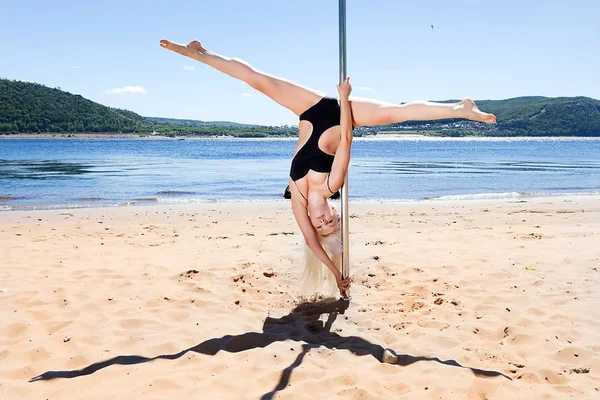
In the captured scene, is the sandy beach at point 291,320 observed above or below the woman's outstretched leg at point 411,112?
below

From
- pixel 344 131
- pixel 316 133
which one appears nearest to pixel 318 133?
pixel 316 133

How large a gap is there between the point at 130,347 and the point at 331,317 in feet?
5.66

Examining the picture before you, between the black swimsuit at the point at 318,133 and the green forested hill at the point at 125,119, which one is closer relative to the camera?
the black swimsuit at the point at 318,133

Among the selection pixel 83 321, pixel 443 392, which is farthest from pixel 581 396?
pixel 83 321

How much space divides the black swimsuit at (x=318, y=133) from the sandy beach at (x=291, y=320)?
4.39 ft

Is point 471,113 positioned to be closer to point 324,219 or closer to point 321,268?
point 324,219

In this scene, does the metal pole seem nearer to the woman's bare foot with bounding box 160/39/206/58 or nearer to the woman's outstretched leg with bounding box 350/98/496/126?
the woman's outstretched leg with bounding box 350/98/496/126

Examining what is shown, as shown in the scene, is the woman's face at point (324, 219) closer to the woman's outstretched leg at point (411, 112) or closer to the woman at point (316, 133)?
the woman at point (316, 133)

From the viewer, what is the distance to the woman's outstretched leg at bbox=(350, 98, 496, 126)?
372 cm

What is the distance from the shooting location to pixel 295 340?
392cm

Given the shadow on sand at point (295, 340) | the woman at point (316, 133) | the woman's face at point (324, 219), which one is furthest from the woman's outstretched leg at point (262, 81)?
the shadow on sand at point (295, 340)

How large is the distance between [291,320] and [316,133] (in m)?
1.65

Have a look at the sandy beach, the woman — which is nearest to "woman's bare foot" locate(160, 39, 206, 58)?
the woman

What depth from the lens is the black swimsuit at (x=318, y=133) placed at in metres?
4.34
